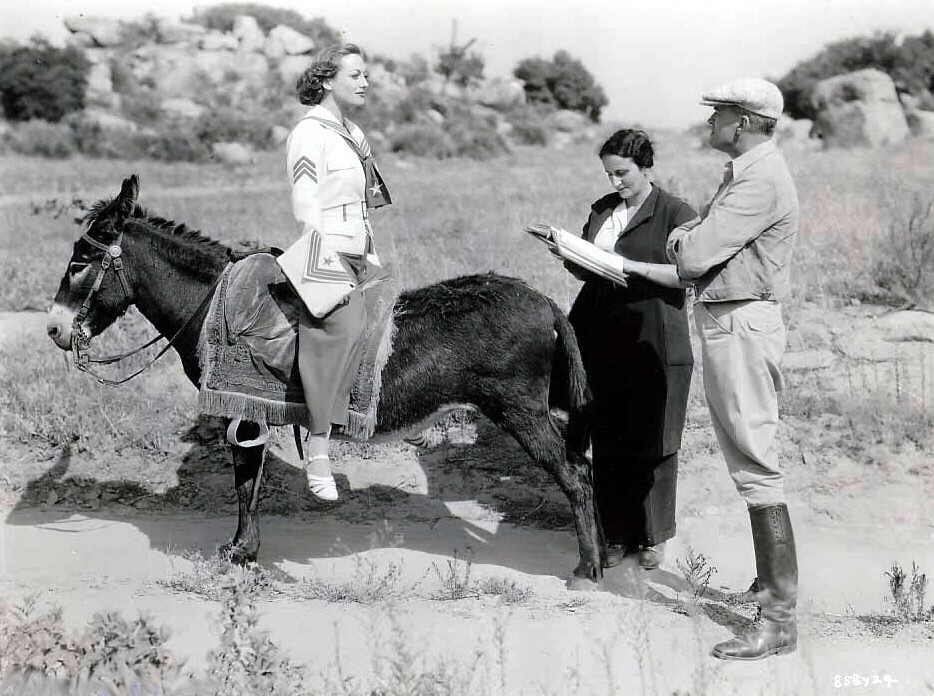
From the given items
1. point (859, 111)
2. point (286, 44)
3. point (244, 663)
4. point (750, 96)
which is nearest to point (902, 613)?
point (750, 96)

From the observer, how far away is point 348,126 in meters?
5.21

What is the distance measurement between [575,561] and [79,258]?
10.9 feet

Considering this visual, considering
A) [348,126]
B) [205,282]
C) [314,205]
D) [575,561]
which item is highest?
[348,126]

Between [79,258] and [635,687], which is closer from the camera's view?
[635,687]

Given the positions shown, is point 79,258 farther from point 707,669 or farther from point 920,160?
point 920,160

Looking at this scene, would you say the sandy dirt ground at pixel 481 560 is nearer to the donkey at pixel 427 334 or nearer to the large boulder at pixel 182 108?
the donkey at pixel 427 334

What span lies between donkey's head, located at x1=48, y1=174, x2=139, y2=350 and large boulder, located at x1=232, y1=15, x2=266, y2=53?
45.1 metres

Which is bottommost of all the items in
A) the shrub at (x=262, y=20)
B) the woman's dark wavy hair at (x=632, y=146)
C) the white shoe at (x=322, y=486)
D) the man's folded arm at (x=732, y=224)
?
the white shoe at (x=322, y=486)

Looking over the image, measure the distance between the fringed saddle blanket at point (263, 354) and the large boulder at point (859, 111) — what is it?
2429cm

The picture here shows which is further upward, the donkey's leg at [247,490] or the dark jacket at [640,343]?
the dark jacket at [640,343]

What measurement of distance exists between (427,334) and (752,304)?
5.86 feet

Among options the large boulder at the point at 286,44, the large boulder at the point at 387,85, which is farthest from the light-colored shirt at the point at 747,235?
the large boulder at the point at 286,44

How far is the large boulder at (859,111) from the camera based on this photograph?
2783cm

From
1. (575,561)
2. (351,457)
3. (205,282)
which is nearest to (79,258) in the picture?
(205,282)
